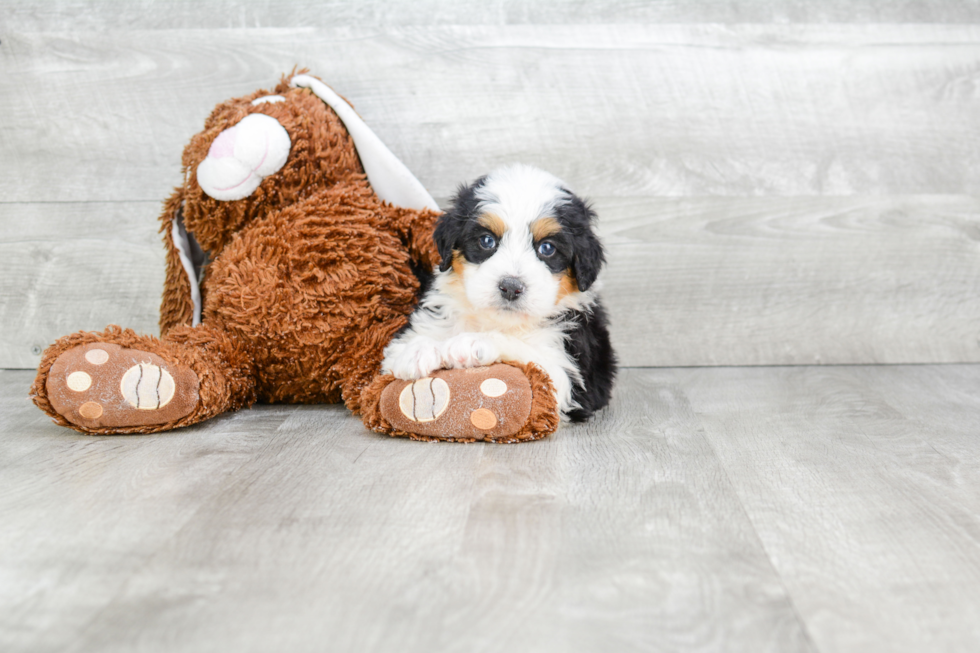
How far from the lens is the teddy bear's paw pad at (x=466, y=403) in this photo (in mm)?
1562

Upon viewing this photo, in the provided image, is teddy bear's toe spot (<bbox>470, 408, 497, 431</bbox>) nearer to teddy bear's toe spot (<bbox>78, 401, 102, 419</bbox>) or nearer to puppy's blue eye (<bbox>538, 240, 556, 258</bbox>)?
puppy's blue eye (<bbox>538, 240, 556, 258</bbox>)

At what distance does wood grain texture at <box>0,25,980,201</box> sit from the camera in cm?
229

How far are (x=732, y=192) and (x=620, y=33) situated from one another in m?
0.55

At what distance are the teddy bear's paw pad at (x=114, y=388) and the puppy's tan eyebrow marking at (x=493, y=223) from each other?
Result: 67 cm

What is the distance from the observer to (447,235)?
1.68m

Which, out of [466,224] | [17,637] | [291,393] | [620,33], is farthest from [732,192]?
[17,637]

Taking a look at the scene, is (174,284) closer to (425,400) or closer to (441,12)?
(425,400)

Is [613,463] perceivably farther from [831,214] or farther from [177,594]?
[831,214]

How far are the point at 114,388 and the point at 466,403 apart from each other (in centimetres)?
67

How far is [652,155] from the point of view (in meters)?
2.38

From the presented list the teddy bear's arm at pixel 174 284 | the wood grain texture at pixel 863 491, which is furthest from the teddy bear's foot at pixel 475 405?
the teddy bear's arm at pixel 174 284

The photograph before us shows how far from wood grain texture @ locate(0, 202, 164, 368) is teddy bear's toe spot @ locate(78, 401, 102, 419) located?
2.75 feet

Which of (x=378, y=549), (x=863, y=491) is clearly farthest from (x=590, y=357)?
(x=378, y=549)

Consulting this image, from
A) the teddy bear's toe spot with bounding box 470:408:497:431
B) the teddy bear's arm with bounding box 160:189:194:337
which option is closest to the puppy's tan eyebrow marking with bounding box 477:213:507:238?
the teddy bear's toe spot with bounding box 470:408:497:431
